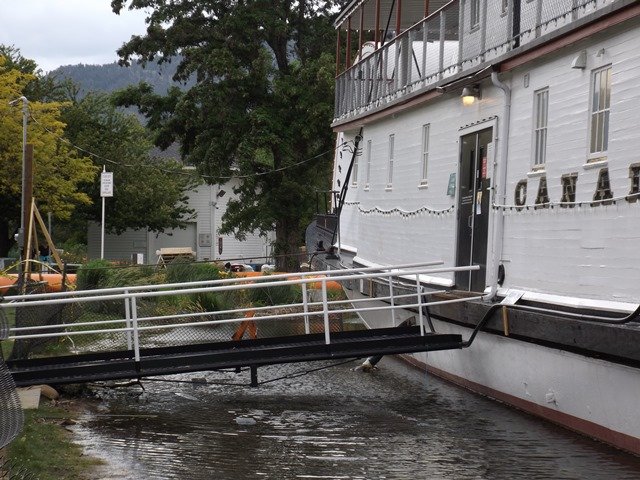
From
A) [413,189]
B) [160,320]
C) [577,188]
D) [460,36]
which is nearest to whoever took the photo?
[577,188]

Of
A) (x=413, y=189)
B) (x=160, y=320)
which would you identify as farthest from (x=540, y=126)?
(x=160, y=320)

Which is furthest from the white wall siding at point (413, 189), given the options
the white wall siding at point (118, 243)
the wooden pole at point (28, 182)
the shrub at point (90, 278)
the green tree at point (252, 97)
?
the white wall siding at point (118, 243)

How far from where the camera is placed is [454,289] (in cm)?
1516

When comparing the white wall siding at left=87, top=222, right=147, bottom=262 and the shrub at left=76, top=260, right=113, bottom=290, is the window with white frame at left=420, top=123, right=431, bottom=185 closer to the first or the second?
the shrub at left=76, top=260, right=113, bottom=290

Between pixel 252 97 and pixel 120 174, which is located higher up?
pixel 252 97

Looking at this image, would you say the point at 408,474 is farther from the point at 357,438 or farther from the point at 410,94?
the point at 410,94

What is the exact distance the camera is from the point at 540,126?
1276 centimetres

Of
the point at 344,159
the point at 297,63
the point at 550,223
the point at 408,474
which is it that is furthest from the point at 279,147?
the point at 408,474

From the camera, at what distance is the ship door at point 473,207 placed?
14.3m

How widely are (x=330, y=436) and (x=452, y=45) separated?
8.41 metres

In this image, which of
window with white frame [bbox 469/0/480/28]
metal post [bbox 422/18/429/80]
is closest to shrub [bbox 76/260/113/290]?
metal post [bbox 422/18/429/80]

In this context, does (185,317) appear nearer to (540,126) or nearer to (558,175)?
(540,126)

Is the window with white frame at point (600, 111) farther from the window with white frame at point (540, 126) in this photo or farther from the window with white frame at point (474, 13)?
the window with white frame at point (474, 13)

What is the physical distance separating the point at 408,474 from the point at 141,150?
48723 mm
